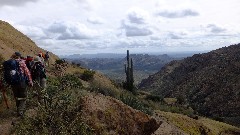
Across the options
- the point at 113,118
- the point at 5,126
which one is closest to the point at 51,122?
the point at 113,118

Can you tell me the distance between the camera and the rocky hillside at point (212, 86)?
182 ft

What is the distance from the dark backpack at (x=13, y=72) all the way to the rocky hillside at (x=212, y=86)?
3745 cm

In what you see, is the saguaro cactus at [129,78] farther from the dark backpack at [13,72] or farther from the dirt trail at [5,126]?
the dirt trail at [5,126]

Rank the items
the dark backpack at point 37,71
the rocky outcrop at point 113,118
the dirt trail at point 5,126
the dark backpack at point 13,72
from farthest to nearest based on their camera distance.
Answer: the dark backpack at point 37,71 → the dark backpack at point 13,72 → the rocky outcrop at point 113,118 → the dirt trail at point 5,126

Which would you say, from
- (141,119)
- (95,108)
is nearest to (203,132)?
(141,119)

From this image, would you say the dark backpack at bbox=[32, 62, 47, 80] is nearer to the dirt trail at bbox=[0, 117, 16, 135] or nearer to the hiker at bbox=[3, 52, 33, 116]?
the hiker at bbox=[3, 52, 33, 116]

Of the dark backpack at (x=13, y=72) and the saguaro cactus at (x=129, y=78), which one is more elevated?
the dark backpack at (x=13, y=72)

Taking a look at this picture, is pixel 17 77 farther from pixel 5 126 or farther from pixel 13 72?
pixel 5 126

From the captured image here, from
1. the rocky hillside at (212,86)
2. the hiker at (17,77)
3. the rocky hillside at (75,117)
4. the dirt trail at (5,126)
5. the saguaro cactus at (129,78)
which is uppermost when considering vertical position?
the hiker at (17,77)

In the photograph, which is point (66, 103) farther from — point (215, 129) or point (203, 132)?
point (215, 129)

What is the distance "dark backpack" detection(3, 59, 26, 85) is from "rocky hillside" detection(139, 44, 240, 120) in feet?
123

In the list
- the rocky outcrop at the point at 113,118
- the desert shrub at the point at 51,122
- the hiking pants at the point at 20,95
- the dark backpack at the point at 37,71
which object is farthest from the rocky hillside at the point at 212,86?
the desert shrub at the point at 51,122

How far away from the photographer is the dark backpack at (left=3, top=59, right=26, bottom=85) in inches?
442

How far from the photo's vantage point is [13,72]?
11.2 m
